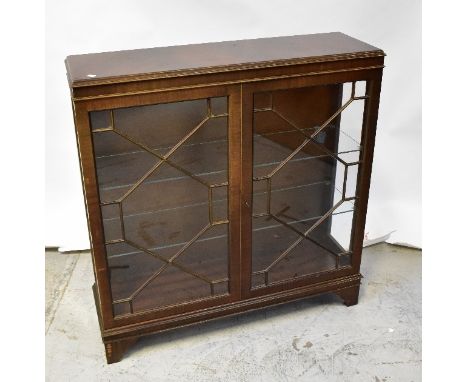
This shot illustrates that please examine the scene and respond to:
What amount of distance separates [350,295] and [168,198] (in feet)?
2.29

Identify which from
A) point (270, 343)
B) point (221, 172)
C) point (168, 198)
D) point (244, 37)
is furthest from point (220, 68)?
point (270, 343)

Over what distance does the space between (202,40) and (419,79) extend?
31.1 inches

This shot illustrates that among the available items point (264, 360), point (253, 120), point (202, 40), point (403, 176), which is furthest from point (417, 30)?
point (264, 360)

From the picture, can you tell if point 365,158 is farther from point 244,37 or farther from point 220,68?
point 244,37

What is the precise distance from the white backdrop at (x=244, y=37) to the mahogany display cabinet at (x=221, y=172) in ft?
1.24

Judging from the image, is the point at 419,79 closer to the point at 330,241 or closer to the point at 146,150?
the point at 330,241

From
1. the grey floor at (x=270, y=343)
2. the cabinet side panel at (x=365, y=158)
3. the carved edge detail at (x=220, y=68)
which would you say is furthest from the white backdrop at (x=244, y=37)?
the carved edge detail at (x=220, y=68)

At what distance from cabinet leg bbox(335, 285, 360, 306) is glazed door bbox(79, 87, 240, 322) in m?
0.38

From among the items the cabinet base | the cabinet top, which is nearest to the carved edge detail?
the cabinet top

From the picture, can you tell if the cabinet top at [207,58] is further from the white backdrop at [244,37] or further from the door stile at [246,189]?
the white backdrop at [244,37]

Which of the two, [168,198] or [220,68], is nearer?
[220,68]

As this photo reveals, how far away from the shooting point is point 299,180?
1754 mm

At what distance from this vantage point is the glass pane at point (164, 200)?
1497mm

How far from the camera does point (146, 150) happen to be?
4.95 ft
